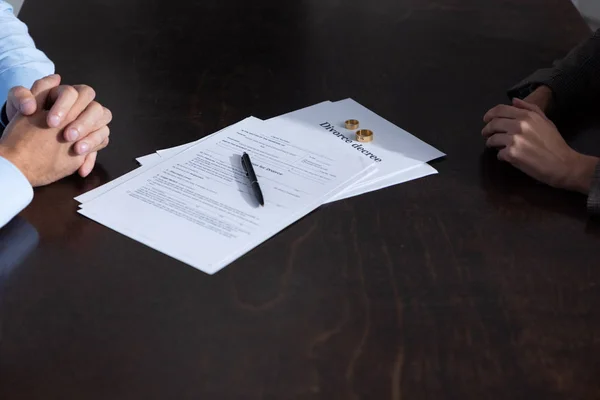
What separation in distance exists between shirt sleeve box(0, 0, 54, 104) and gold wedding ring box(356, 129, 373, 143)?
0.60m

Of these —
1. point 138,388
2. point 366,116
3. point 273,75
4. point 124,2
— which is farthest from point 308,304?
point 124,2

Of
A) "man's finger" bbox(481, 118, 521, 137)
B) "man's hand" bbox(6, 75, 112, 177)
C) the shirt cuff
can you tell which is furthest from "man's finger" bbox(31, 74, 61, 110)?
the shirt cuff

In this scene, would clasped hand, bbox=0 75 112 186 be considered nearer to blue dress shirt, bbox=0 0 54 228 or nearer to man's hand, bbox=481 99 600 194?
blue dress shirt, bbox=0 0 54 228

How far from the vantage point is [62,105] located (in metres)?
1.14

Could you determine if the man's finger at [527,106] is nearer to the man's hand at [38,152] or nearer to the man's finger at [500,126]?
the man's finger at [500,126]

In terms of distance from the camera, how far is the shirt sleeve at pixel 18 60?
1430mm

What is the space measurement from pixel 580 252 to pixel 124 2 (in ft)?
4.02

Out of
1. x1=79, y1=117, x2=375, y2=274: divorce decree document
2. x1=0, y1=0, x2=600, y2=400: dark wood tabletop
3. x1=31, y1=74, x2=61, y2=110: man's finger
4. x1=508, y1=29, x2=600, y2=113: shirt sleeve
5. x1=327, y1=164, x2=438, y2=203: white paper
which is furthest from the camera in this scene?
x1=508, y1=29, x2=600, y2=113: shirt sleeve

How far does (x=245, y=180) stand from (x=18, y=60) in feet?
1.97

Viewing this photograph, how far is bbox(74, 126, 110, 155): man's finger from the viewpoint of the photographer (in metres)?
1.12

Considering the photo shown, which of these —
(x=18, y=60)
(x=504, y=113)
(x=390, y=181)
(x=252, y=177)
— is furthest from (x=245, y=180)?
(x=18, y=60)

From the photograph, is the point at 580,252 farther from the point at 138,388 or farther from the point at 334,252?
the point at 138,388

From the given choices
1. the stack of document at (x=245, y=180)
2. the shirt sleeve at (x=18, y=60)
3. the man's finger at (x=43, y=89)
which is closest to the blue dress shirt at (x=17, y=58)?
the shirt sleeve at (x=18, y=60)

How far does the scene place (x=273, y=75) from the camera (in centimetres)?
146
